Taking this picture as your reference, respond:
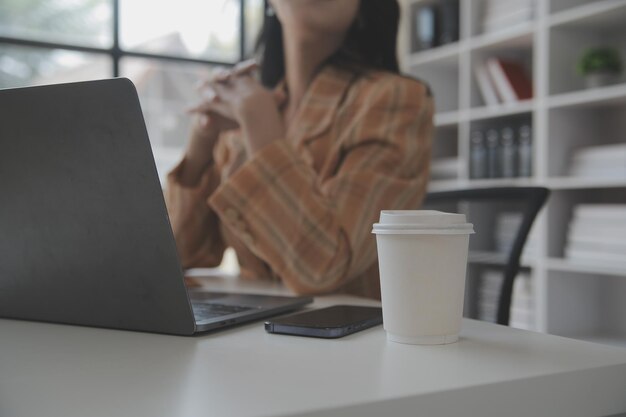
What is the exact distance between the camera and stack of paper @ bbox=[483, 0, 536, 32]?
2.79m

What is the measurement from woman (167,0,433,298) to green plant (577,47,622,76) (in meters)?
1.30

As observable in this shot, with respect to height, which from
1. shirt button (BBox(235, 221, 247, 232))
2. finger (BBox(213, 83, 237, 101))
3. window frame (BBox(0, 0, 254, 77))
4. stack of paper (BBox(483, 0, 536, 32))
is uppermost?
stack of paper (BBox(483, 0, 536, 32))

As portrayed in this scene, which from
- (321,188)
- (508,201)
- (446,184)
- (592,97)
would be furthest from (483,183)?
(321,188)

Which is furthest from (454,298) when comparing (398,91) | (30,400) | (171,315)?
(398,91)

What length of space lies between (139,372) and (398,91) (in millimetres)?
955

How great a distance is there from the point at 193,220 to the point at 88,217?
2.64ft

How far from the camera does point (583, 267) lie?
248 cm

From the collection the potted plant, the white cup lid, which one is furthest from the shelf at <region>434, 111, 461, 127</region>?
the white cup lid

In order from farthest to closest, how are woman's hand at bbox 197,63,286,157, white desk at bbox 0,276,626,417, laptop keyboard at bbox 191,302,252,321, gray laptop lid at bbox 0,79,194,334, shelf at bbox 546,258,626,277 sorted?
1. shelf at bbox 546,258,626,277
2. woman's hand at bbox 197,63,286,157
3. laptop keyboard at bbox 191,302,252,321
4. gray laptop lid at bbox 0,79,194,334
5. white desk at bbox 0,276,626,417

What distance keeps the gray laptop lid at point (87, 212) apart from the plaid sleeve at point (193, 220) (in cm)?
71

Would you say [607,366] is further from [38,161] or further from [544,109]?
[544,109]

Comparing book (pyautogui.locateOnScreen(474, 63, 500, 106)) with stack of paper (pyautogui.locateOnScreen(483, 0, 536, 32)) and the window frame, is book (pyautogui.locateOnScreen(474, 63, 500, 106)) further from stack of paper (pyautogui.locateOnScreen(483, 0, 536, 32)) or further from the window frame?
the window frame

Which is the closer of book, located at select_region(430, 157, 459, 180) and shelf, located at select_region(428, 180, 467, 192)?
shelf, located at select_region(428, 180, 467, 192)

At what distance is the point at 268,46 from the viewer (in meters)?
1.73
